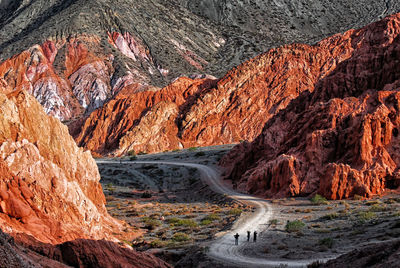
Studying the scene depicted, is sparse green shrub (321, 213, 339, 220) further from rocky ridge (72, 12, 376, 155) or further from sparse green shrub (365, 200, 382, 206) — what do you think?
rocky ridge (72, 12, 376, 155)

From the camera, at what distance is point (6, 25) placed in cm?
15525

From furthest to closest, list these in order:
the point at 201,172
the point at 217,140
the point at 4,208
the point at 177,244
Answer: the point at 217,140, the point at 201,172, the point at 177,244, the point at 4,208

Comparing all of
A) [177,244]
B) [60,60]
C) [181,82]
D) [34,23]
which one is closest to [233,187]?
[177,244]

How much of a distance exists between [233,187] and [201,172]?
11.0 meters

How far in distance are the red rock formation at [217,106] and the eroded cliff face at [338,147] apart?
29.9 metres

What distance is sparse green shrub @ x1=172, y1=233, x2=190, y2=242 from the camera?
26.8 m

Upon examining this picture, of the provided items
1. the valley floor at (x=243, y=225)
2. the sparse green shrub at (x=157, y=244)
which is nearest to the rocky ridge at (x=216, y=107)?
the valley floor at (x=243, y=225)

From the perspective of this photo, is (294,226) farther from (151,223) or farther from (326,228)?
(151,223)

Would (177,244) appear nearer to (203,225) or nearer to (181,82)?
(203,225)

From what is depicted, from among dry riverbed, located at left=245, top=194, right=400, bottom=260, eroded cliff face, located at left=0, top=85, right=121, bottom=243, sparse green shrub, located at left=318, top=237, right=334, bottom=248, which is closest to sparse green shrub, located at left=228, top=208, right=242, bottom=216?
dry riverbed, located at left=245, top=194, right=400, bottom=260

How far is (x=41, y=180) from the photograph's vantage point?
19.8 metres

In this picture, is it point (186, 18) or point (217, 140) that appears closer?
point (217, 140)

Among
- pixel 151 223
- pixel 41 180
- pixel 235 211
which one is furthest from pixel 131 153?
pixel 41 180

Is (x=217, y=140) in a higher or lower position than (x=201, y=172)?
higher
